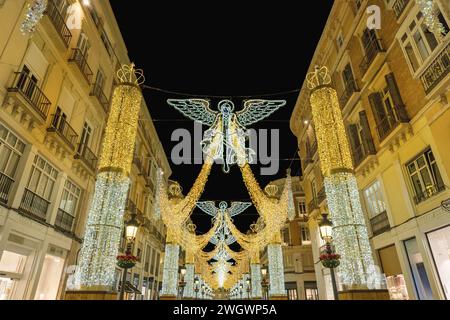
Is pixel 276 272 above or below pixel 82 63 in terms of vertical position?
below

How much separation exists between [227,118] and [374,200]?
8714 mm

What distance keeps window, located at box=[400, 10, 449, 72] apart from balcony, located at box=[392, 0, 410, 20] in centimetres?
79

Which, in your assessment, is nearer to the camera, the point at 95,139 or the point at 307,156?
the point at 95,139

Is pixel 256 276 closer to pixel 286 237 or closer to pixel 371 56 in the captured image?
pixel 286 237

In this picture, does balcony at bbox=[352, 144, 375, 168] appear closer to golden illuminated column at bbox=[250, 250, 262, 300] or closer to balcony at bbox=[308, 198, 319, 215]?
balcony at bbox=[308, 198, 319, 215]

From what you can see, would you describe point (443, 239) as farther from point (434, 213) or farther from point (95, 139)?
point (95, 139)

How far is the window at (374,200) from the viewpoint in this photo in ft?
42.4

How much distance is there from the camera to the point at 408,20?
1030 centimetres

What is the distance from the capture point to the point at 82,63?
13789 mm

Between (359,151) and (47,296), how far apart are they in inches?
646

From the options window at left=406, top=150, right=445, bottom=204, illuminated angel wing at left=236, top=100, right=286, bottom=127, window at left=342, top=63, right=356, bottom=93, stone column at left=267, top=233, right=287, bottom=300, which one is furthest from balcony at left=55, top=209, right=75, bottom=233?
window at left=342, top=63, right=356, bottom=93

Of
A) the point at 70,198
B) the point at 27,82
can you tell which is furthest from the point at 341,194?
the point at 70,198

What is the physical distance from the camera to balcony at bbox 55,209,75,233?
40.9 ft
